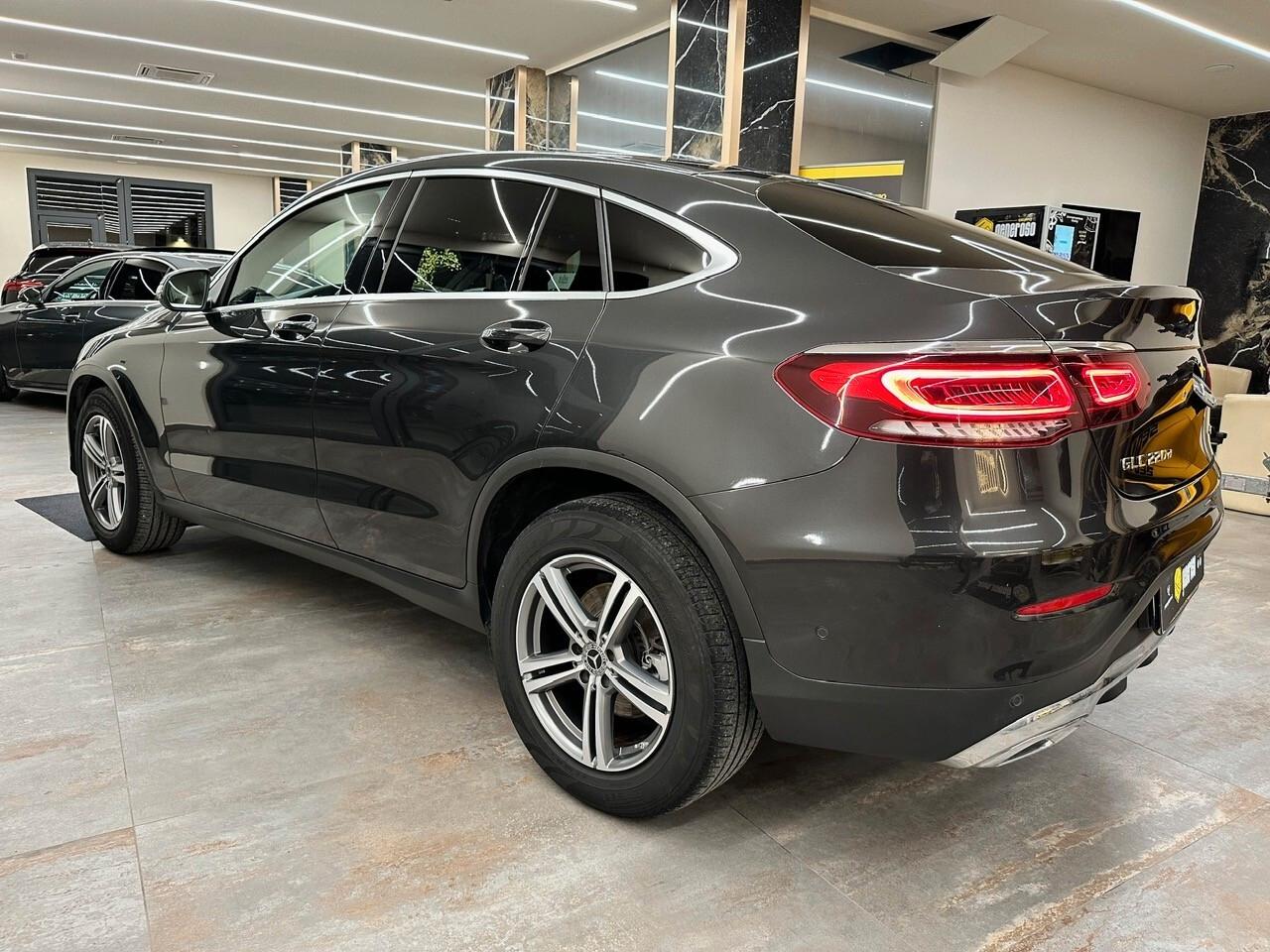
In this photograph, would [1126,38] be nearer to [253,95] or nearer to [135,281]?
[135,281]

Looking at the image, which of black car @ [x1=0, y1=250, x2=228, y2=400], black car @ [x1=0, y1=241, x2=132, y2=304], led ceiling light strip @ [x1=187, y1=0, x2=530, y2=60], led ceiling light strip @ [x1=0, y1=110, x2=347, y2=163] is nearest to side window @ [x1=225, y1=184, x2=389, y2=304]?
black car @ [x1=0, y1=250, x2=228, y2=400]

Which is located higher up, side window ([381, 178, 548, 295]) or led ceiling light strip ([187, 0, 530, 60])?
led ceiling light strip ([187, 0, 530, 60])

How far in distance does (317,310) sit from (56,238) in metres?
22.7

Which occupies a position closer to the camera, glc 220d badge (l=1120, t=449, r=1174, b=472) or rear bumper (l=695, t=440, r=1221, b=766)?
rear bumper (l=695, t=440, r=1221, b=766)

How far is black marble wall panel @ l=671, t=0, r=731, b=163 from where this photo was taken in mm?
7719

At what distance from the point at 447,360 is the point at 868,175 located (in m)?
7.71

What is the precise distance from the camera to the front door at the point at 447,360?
1.94m

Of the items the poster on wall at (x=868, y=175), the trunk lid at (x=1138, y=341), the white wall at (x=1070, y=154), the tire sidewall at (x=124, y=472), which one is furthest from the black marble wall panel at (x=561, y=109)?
the trunk lid at (x=1138, y=341)

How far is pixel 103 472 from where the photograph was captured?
3.58 metres

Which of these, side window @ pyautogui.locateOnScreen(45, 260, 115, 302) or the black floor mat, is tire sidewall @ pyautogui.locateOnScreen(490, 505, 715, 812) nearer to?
the black floor mat

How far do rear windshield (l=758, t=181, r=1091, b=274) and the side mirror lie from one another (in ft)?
6.57

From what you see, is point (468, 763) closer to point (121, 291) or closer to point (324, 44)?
point (121, 291)

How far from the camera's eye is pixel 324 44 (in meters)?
9.98

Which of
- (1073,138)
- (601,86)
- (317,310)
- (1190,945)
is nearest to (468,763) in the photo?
(317,310)
